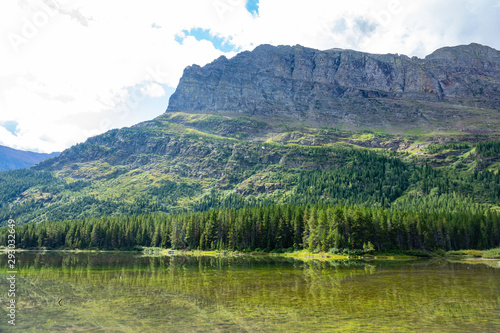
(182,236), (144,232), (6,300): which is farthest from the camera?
(144,232)

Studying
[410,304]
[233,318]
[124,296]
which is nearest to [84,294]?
[124,296]

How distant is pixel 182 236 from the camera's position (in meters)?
150

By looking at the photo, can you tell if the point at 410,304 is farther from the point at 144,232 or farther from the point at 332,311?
the point at 144,232

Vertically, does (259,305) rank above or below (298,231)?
below

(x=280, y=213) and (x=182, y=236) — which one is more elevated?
(x=280, y=213)

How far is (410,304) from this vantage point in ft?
108

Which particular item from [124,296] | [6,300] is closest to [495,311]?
[124,296]

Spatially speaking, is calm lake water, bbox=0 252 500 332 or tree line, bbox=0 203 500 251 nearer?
calm lake water, bbox=0 252 500 332

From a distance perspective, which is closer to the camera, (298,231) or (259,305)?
(259,305)

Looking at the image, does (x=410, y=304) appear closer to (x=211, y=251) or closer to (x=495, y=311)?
(x=495, y=311)

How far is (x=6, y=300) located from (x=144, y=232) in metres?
137

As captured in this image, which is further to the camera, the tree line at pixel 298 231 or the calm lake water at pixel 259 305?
the tree line at pixel 298 231

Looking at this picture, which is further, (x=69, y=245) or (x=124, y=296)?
(x=69, y=245)

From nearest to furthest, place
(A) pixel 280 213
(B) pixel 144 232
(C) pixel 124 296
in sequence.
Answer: (C) pixel 124 296
(A) pixel 280 213
(B) pixel 144 232
